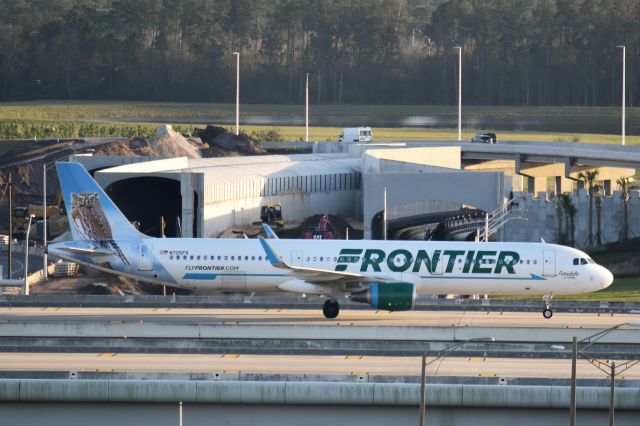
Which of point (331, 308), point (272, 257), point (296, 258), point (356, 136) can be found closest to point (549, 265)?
point (331, 308)

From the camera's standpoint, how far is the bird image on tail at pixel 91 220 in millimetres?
56000

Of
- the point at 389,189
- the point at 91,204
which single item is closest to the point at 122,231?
the point at 91,204

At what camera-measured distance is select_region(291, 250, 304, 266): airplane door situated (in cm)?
5488

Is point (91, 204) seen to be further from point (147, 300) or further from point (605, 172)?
point (605, 172)

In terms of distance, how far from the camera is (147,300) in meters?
57.9

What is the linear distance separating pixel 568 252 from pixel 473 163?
70482 mm

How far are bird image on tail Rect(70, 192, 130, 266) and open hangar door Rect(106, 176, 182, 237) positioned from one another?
3053 centimetres

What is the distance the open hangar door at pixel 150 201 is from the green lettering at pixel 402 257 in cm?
3618

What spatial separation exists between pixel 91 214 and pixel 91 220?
0.24 m

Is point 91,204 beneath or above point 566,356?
above

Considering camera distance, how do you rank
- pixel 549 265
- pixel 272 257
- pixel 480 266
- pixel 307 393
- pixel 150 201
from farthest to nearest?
pixel 150 201 → pixel 549 265 → pixel 480 266 → pixel 272 257 → pixel 307 393

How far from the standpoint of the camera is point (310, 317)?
54.7 meters

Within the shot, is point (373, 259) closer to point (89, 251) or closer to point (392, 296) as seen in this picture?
point (392, 296)

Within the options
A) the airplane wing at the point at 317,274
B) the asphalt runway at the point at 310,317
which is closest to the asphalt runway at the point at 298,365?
the asphalt runway at the point at 310,317
